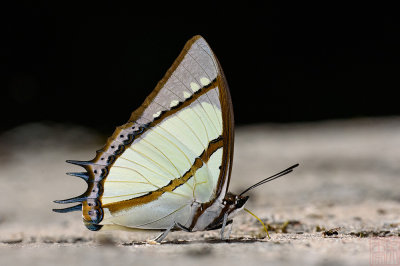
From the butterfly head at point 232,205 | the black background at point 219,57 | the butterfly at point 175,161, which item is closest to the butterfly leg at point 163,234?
the butterfly at point 175,161

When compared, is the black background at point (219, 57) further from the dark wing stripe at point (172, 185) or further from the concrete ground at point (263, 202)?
the dark wing stripe at point (172, 185)

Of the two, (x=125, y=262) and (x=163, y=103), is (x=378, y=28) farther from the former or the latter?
(x=125, y=262)

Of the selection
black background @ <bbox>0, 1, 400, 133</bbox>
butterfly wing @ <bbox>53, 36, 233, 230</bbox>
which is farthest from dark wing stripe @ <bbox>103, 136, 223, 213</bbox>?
black background @ <bbox>0, 1, 400, 133</bbox>

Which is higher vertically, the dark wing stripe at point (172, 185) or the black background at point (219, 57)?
the black background at point (219, 57)

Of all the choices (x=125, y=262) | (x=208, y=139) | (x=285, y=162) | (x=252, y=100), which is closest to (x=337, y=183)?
(x=285, y=162)

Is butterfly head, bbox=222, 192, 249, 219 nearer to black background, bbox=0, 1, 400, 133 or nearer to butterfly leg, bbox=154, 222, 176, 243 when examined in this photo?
butterfly leg, bbox=154, 222, 176, 243

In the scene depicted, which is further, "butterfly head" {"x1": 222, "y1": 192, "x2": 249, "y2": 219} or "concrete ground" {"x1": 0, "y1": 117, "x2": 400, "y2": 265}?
"butterfly head" {"x1": 222, "y1": 192, "x2": 249, "y2": 219}

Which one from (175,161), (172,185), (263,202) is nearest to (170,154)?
(175,161)
